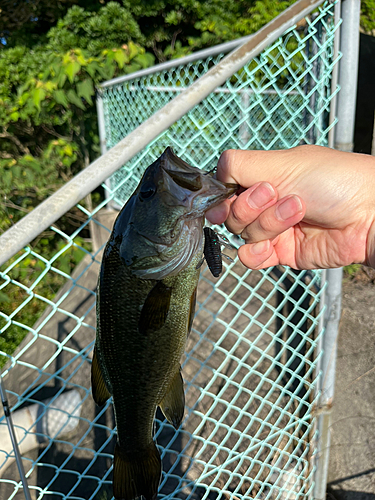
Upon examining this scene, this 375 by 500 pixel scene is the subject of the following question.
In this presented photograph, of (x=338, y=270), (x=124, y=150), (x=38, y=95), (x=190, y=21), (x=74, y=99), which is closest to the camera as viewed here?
(x=124, y=150)

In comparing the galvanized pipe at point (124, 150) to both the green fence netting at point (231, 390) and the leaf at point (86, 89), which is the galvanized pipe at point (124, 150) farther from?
the leaf at point (86, 89)

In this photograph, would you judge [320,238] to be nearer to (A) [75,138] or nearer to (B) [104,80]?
(B) [104,80]

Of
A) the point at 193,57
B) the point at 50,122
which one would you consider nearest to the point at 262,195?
the point at 193,57

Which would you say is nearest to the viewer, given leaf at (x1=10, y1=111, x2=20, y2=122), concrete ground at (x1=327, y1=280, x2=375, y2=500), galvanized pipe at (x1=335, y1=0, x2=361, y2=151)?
galvanized pipe at (x1=335, y1=0, x2=361, y2=151)

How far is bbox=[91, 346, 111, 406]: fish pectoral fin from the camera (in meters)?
1.11

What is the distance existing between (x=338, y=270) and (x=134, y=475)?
1669 mm

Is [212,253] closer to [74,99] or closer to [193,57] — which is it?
[193,57]

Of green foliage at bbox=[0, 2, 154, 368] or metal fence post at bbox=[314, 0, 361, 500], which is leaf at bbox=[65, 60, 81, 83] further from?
metal fence post at bbox=[314, 0, 361, 500]

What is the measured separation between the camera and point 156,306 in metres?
1.02

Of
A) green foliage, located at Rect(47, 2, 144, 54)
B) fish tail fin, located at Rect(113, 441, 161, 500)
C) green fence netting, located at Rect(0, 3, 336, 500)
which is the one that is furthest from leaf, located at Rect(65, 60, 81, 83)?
fish tail fin, located at Rect(113, 441, 161, 500)

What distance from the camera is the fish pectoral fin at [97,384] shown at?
1.11 m

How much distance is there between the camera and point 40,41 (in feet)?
27.1

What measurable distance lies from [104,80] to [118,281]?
18.9 ft

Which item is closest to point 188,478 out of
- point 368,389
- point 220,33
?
point 368,389
